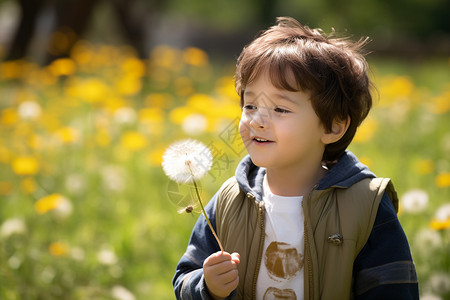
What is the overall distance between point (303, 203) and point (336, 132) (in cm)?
24

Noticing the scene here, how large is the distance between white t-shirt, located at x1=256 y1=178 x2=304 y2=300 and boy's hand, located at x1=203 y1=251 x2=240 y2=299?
0.14 m

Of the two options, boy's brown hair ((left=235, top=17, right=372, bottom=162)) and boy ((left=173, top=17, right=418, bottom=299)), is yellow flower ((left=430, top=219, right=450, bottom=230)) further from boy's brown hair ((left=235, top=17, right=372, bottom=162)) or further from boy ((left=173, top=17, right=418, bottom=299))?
boy's brown hair ((left=235, top=17, right=372, bottom=162))

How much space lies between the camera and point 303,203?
150 centimetres

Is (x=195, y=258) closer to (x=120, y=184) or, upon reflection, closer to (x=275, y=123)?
(x=275, y=123)

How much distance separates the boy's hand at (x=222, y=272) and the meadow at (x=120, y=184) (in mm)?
219

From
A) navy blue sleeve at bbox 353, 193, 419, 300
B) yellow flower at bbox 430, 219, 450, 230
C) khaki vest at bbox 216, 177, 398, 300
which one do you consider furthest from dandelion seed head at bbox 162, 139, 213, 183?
yellow flower at bbox 430, 219, 450, 230

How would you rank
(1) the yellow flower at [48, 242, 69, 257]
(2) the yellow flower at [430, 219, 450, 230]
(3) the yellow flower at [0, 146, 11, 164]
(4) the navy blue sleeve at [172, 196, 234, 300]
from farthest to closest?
(3) the yellow flower at [0, 146, 11, 164], (1) the yellow flower at [48, 242, 69, 257], (2) the yellow flower at [430, 219, 450, 230], (4) the navy blue sleeve at [172, 196, 234, 300]

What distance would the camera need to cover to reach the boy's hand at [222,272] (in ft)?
4.64

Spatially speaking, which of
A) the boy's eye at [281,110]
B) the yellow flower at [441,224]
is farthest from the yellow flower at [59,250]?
the yellow flower at [441,224]

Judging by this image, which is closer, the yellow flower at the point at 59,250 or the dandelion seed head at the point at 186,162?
the dandelion seed head at the point at 186,162

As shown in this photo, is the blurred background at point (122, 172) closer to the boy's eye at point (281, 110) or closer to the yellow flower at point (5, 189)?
the yellow flower at point (5, 189)

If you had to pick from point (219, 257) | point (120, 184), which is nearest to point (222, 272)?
point (219, 257)

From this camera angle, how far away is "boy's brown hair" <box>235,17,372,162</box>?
1469 millimetres

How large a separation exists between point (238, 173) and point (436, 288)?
41.6 inches
